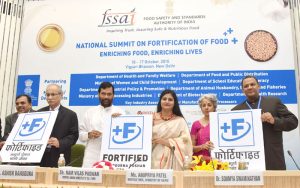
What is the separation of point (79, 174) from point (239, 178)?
31.1 inches

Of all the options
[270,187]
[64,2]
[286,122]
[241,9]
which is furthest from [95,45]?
[270,187]

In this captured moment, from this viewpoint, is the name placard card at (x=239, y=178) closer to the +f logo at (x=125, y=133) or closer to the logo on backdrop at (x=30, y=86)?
the +f logo at (x=125, y=133)

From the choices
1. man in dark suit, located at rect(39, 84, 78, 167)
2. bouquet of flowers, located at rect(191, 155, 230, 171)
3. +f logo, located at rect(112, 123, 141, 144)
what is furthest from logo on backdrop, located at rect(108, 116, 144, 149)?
man in dark suit, located at rect(39, 84, 78, 167)

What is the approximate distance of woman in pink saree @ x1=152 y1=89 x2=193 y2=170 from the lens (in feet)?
7.62

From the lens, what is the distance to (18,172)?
1.72 meters

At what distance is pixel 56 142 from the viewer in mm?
2391

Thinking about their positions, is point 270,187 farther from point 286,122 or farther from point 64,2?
point 64,2

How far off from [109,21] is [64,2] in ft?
2.43

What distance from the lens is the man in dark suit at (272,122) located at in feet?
7.93

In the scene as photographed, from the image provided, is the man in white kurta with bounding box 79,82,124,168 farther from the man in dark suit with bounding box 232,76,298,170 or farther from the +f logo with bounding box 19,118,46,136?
the man in dark suit with bounding box 232,76,298,170

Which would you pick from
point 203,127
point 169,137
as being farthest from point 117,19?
point 169,137

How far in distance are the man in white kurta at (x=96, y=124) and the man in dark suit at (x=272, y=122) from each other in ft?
3.67

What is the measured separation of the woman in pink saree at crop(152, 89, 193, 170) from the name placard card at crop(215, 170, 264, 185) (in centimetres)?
74

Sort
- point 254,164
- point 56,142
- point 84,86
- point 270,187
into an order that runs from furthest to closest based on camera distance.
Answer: point 84,86, point 56,142, point 254,164, point 270,187
